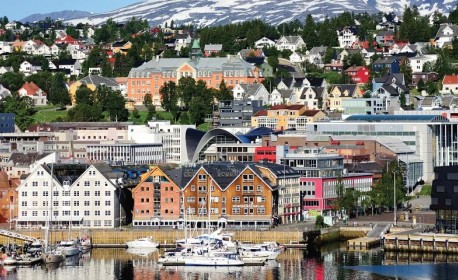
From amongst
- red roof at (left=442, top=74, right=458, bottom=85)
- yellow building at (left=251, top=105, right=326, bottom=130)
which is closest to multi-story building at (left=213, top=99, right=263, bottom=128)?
yellow building at (left=251, top=105, right=326, bottom=130)

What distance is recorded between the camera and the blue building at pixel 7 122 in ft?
348

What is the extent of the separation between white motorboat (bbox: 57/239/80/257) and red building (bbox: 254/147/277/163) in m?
17.4

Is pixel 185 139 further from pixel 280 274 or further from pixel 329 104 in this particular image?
pixel 280 274

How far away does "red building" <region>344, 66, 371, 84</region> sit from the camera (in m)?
122

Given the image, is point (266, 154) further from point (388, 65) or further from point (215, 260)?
point (388, 65)

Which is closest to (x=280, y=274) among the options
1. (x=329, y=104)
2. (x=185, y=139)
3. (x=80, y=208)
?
(x=80, y=208)

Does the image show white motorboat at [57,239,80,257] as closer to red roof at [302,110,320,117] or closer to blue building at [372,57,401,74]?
red roof at [302,110,320,117]

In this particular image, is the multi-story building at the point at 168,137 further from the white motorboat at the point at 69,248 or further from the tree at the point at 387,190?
the white motorboat at the point at 69,248

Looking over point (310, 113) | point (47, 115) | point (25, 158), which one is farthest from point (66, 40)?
point (25, 158)

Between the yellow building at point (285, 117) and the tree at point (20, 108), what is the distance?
1558 cm

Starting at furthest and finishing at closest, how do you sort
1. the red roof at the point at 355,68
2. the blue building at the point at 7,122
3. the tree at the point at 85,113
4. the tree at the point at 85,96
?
the red roof at the point at 355,68 → the tree at the point at 85,96 → the tree at the point at 85,113 → the blue building at the point at 7,122

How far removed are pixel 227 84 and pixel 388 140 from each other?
29920mm

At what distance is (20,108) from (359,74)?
27.0 meters

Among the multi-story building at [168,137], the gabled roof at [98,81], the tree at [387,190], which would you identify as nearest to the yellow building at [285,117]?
the multi-story building at [168,137]
